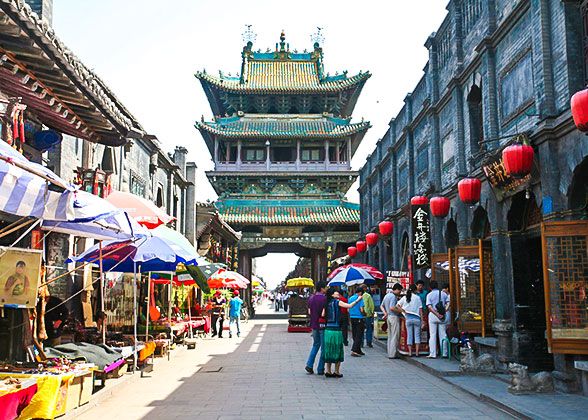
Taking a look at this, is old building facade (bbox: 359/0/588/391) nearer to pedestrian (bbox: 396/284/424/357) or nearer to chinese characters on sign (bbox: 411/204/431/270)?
chinese characters on sign (bbox: 411/204/431/270)

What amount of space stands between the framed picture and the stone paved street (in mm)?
1598

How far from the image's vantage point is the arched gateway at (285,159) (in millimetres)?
36625

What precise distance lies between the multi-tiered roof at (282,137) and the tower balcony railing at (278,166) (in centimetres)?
6

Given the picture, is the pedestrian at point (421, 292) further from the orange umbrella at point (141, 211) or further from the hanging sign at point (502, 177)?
the orange umbrella at point (141, 211)

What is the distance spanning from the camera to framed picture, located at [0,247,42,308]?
7.07 metres

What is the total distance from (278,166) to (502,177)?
27.2 meters

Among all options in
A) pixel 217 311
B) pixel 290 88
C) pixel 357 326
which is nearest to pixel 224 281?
pixel 217 311

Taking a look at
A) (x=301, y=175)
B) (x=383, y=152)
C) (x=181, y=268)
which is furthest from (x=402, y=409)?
(x=301, y=175)

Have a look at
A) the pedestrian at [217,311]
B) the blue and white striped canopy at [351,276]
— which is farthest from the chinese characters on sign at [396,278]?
the pedestrian at [217,311]

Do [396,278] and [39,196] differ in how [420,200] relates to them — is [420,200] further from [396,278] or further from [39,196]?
[39,196]

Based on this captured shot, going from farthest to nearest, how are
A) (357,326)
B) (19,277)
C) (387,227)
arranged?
(387,227)
(357,326)
(19,277)

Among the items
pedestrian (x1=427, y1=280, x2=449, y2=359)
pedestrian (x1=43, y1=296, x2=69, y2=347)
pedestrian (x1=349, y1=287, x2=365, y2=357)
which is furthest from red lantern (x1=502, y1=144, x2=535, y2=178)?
pedestrian (x1=43, y1=296, x2=69, y2=347)

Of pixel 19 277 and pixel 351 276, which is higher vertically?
pixel 351 276

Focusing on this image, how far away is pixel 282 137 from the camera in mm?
37438
